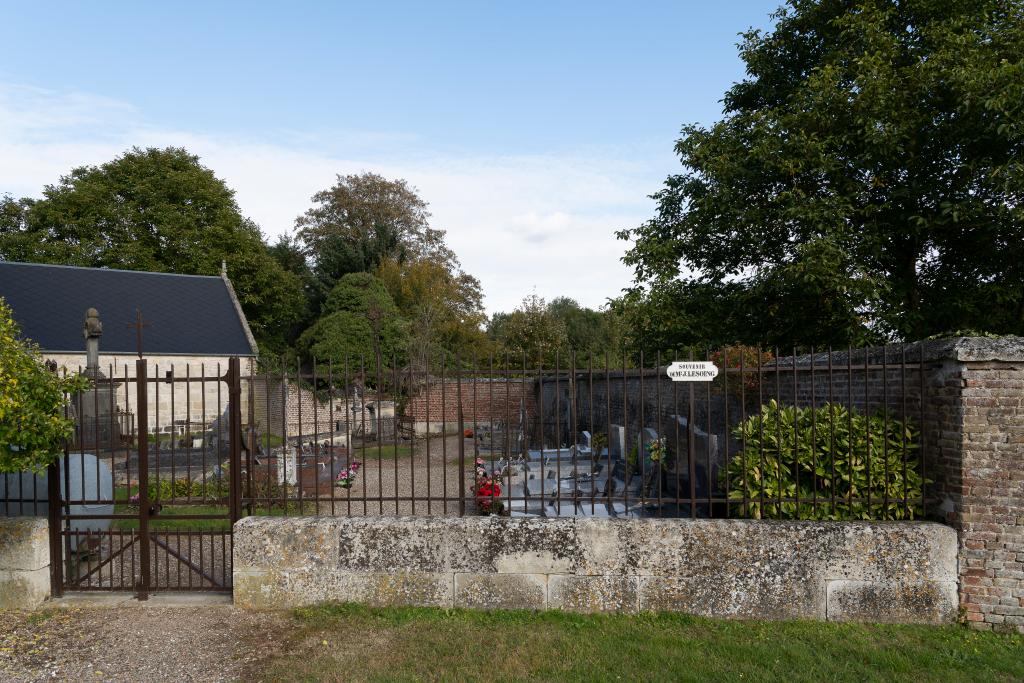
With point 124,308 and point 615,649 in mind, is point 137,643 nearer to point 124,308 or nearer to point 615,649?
point 615,649

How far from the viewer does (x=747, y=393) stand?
378 inches

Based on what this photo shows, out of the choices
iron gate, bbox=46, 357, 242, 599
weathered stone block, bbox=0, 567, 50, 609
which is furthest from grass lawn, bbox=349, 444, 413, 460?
weathered stone block, bbox=0, 567, 50, 609

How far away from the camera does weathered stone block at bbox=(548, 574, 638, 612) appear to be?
5285 millimetres

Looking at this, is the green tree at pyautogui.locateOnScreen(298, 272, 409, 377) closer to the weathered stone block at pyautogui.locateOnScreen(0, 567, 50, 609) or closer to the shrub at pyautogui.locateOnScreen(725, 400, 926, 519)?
the weathered stone block at pyautogui.locateOnScreen(0, 567, 50, 609)

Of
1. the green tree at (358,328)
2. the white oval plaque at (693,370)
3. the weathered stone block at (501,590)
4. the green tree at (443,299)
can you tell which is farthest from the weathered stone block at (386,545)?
the green tree at (443,299)

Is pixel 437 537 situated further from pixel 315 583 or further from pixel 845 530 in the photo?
pixel 845 530

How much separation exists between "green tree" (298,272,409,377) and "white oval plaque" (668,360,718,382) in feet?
77.9

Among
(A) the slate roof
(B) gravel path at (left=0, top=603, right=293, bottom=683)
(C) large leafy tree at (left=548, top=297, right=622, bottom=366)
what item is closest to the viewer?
(B) gravel path at (left=0, top=603, right=293, bottom=683)

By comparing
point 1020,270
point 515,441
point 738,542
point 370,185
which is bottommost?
point 515,441

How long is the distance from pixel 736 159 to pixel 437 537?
1030 centimetres

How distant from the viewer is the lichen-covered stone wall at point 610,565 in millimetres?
5098

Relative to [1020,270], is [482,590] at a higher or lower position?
lower

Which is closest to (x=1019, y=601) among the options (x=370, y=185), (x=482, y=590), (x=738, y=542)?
(x=738, y=542)

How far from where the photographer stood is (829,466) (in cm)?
557
